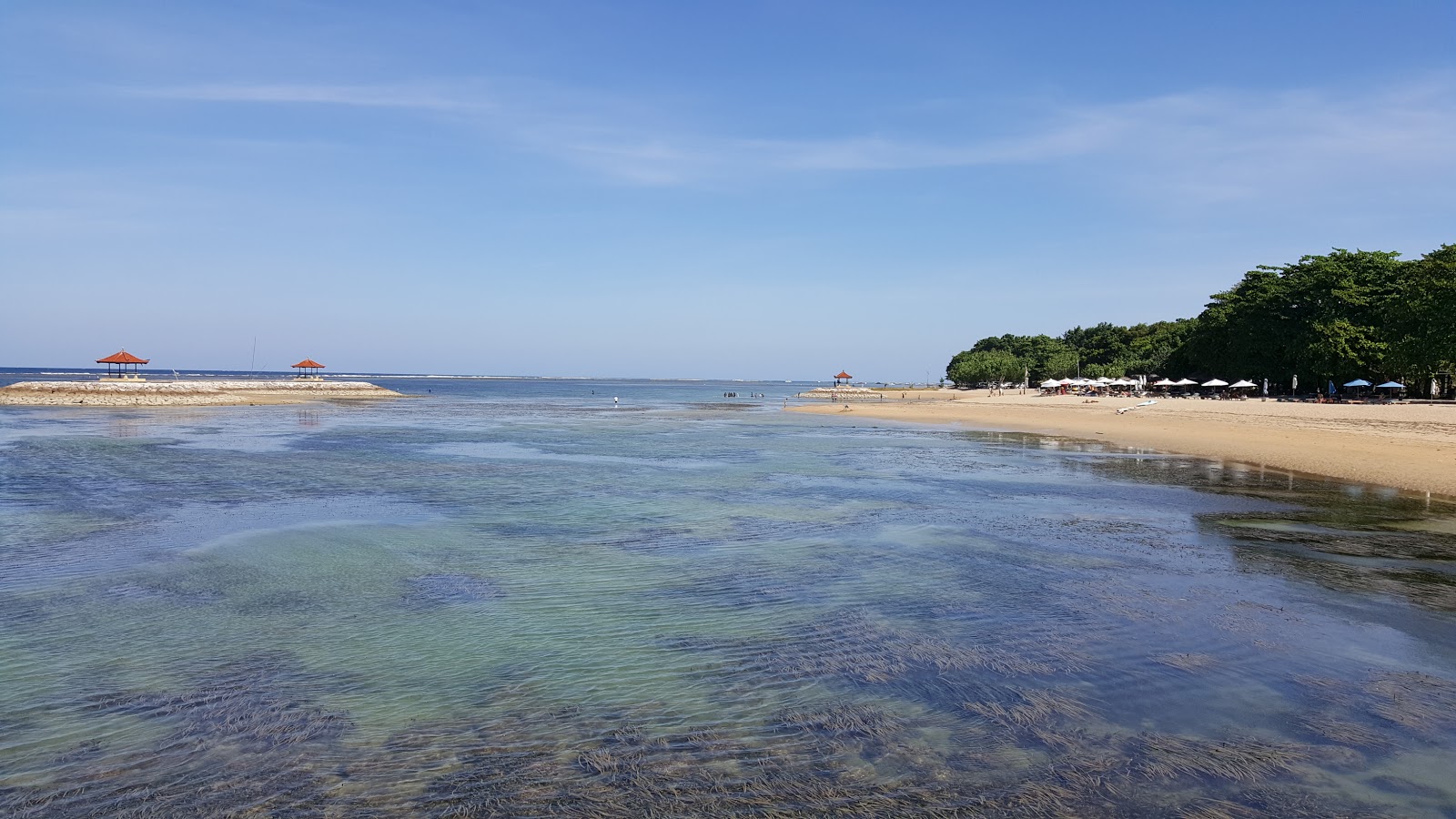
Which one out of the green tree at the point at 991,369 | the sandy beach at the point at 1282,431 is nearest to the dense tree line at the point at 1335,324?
the sandy beach at the point at 1282,431

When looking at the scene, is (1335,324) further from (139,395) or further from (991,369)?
(139,395)

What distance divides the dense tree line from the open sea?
1462 inches

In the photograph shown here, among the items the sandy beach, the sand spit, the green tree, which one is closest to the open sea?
the sandy beach

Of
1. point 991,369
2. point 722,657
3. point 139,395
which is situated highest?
point 991,369

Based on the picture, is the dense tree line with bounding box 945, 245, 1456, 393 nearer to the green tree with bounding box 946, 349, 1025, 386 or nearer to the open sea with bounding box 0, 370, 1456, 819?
the green tree with bounding box 946, 349, 1025, 386

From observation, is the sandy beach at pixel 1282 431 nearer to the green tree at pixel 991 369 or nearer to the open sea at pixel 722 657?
the open sea at pixel 722 657

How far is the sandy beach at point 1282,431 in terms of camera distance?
22.5m

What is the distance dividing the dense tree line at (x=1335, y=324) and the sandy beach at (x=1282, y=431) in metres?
6.30

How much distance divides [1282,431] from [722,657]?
116ft

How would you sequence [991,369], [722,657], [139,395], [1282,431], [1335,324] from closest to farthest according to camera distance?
1. [722,657]
2. [1282,431]
3. [1335,324]
4. [139,395]
5. [991,369]

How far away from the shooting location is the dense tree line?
45.2 meters

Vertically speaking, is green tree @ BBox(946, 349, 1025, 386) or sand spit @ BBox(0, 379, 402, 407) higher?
green tree @ BBox(946, 349, 1025, 386)

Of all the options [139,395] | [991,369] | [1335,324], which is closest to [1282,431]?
[1335,324]

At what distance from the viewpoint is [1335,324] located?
52938 mm
